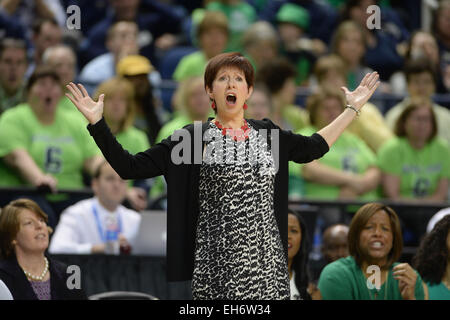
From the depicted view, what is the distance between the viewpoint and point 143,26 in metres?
11.3

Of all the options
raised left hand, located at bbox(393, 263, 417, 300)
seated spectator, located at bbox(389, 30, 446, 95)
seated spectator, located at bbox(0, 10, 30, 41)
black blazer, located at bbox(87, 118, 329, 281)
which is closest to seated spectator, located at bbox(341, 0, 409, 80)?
seated spectator, located at bbox(389, 30, 446, 95)

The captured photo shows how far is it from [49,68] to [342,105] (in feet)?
7.38

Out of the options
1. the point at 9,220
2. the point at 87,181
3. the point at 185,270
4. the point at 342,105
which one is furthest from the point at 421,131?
the point at 185,270

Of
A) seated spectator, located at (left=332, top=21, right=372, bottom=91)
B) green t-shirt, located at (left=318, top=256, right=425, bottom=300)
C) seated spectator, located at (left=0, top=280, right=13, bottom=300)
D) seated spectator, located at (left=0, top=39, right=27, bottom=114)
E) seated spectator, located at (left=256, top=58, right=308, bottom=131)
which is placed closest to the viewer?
seated spectator, located at (left=0, top=280, right=13, bottom=300)

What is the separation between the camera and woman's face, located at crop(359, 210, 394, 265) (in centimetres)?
618

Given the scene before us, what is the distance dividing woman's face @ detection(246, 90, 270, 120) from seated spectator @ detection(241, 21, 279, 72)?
121cm

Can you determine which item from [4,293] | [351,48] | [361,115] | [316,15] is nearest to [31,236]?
[4,293]

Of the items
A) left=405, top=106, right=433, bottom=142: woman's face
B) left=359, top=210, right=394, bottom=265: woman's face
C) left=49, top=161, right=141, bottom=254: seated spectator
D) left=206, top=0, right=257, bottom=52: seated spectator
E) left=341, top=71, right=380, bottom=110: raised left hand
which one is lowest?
left=359, top=210, right=394, bottom=265: woman's face

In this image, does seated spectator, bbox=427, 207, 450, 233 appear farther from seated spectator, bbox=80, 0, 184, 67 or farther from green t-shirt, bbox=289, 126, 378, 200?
seated spectator, bbox=80, 0, 184, 67

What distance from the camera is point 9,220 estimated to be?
6.24m

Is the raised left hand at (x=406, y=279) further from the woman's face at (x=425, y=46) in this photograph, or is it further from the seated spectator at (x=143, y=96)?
the woman's face at (x=425, y=46)

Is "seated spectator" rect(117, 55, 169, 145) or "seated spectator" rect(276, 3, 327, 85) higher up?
"seated spectator" rect(276, 3, 327, 85)

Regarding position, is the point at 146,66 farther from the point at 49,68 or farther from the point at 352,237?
the point at 352,237

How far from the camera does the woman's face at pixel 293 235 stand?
6.33m
